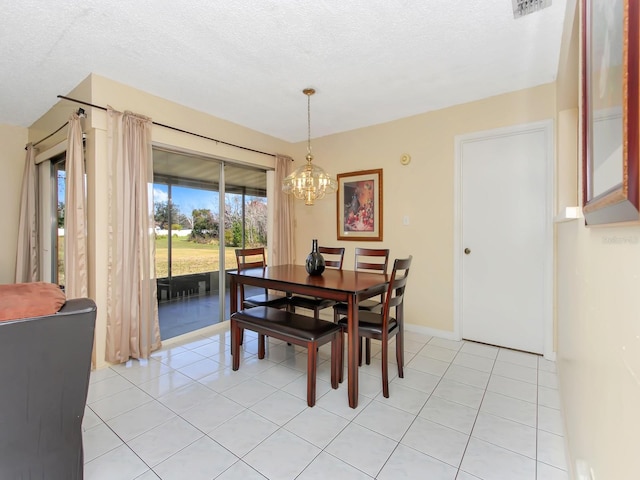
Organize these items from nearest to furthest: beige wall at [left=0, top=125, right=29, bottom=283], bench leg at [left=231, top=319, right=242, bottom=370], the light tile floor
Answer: the light tile floor → bench leg at [left=231, top=319, right=242, bottom=370] → beige wall at [left=0, top=125, right=29, bottom=283]

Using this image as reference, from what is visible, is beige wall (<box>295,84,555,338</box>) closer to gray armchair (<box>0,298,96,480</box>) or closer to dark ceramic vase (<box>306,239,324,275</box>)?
dark ceramic vase (<box>306,239,324,275</box>)

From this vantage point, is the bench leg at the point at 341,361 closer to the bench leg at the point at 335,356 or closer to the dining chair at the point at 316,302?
the bench leg at the point at 335,356

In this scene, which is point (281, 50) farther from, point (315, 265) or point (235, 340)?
point (235, 340)

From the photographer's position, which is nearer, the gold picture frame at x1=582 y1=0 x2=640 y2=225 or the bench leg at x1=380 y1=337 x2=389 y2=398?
the gold picture frame at x1=582 y1=0 x2=640 y2=225

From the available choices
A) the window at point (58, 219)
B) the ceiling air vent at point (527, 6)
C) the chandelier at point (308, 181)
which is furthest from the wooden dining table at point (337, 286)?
the window at point (58, 219)

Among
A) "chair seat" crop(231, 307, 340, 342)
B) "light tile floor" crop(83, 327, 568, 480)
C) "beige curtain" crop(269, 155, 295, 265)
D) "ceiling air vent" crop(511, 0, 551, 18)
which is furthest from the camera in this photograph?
"beige curtain" crop(269, 155, 295, 265)

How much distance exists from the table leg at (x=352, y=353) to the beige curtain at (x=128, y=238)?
195 cm

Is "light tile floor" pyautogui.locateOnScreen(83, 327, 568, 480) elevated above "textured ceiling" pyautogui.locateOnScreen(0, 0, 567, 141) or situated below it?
below

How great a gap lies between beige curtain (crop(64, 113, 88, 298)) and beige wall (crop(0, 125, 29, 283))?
1984 millimetres

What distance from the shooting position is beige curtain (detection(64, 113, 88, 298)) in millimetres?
2611

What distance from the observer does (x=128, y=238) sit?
2736mm

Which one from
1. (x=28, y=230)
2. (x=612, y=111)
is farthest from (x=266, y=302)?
(x=28, y=230)

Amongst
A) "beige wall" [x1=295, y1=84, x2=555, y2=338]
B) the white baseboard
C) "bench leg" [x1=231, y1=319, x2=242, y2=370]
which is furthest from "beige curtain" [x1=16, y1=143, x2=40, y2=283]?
the white baseboard

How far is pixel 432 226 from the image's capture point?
3.43 m
